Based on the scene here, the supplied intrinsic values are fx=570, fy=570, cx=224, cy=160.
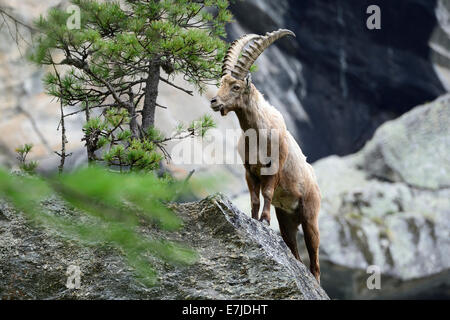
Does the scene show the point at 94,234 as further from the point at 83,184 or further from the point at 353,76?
the point at 353,76

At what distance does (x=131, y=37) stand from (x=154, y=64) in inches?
34.4

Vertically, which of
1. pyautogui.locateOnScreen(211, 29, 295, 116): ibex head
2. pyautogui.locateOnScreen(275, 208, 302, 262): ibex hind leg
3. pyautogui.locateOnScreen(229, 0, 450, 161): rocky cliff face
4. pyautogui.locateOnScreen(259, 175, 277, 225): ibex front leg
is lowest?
pyautogui.locateOnScreen(275, 208, 302, 262): ibex hind leg

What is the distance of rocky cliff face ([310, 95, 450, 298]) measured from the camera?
506 inches

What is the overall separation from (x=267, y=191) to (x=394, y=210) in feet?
30.4

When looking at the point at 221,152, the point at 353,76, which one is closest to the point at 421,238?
the point at 221,152

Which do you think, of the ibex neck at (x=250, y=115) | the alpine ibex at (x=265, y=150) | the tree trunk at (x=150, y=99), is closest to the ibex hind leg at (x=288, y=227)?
the alpine ibex at (x=265, y=150)

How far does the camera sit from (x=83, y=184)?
192 cm

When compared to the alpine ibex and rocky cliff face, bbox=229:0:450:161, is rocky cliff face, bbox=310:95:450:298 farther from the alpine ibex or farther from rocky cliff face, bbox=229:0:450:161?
the alpine ibex

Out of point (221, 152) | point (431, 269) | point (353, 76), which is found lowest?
point (431, 269)

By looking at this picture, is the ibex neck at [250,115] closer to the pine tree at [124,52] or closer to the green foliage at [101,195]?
the pine tree at [124,52]

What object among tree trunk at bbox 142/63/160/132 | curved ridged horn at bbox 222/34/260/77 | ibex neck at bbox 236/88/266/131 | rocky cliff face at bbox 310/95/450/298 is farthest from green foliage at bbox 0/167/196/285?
rocky cliff face at bbox 310/95/450/298

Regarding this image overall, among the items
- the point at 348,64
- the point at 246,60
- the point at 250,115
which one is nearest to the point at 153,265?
the point at 250,115

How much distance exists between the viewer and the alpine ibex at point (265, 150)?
5234 millimetres
